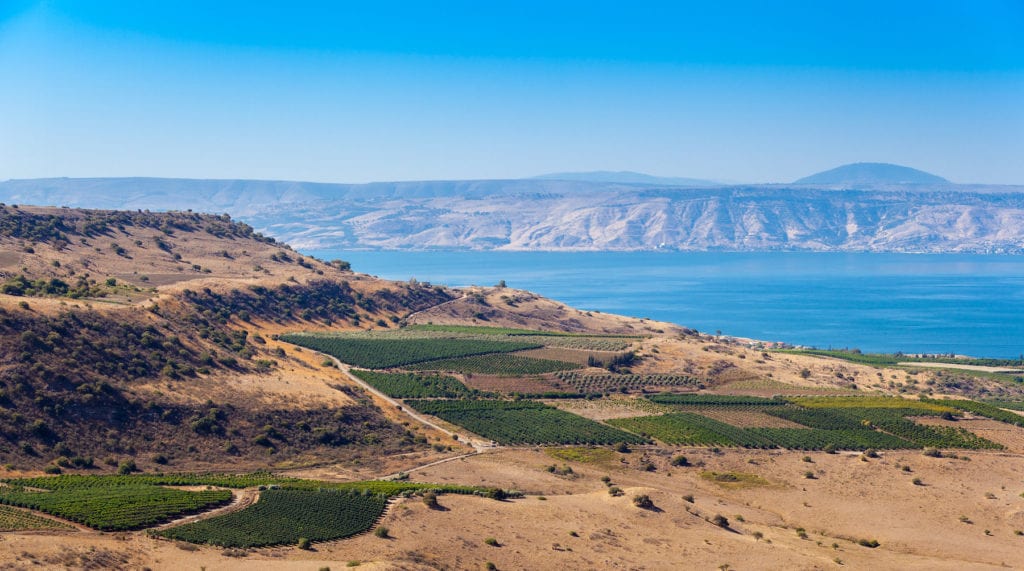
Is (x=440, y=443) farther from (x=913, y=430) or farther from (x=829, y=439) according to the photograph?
(x=913, y=430)

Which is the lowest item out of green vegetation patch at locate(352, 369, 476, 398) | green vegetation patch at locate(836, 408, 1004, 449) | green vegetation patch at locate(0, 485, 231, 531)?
green vegetation patch at locate(836, 408, 1004, 449)

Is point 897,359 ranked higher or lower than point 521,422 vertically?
lower

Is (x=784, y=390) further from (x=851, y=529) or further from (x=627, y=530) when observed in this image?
(x=627, y=530)

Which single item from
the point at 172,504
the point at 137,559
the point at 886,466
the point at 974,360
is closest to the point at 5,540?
the point at 137,559

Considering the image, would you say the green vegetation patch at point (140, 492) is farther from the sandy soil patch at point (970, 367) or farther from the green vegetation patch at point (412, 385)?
the sandy soil patch at point (970, 367)

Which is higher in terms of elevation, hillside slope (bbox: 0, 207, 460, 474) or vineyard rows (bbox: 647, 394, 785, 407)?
hillside slope (bbox: 0, 207, 460, 474)

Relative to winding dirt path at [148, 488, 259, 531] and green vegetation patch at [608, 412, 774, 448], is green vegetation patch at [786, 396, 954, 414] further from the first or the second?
winding dirt path at [148, 488, 259, 531]

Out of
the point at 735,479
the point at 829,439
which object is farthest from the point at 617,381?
the point at 735,479

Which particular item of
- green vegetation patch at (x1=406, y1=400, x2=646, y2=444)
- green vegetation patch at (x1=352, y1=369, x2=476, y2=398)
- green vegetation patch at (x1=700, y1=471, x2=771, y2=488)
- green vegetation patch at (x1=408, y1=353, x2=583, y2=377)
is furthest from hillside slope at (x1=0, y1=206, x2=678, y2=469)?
green vegetation patch at (x1=700, y1=471, x2=771, y2=488)
